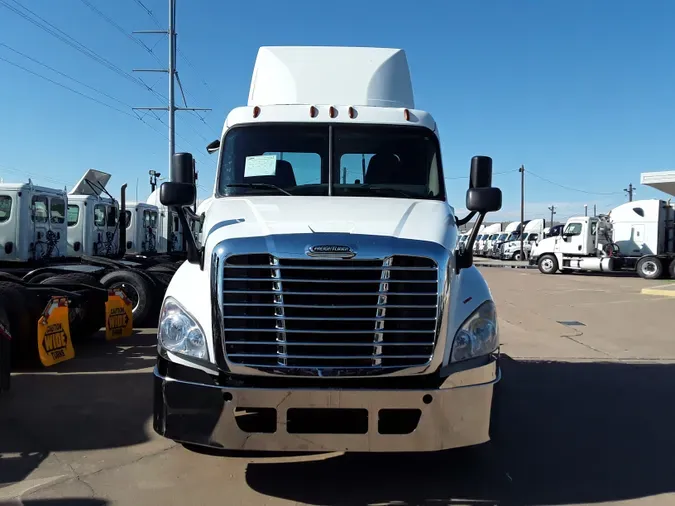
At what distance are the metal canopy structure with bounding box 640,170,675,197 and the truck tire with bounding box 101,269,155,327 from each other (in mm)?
27053

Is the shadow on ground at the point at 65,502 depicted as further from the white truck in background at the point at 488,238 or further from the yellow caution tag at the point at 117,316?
the white truck in background at the point at 488,238

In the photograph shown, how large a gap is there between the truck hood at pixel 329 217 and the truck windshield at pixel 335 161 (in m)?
0.22

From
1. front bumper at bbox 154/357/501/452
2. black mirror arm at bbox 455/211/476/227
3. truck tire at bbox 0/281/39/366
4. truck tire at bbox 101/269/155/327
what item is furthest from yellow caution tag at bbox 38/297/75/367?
black mirror arm at bbox 455/211/476/227

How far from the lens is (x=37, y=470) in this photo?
4.27 m

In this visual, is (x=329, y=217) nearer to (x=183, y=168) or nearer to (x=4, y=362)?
(x=183, y=168)

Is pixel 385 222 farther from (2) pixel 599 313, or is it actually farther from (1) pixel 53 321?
(2) pixel 599 313

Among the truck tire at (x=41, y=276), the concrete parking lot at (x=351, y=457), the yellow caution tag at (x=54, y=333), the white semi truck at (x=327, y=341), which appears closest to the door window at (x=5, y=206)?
the truck tire at (x=41, y=276)

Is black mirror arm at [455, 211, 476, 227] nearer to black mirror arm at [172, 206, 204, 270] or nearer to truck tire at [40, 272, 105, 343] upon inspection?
black mirror arm at [172, 206, 204, 270]

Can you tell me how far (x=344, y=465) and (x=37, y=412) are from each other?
3.04 m

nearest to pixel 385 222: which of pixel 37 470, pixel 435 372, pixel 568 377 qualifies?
pixel 435 372

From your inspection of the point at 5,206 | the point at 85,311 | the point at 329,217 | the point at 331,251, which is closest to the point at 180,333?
the point at 331,251

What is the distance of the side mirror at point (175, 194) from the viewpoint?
15.1ft

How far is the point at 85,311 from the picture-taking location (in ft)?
28.1

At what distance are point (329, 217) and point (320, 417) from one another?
135cm
